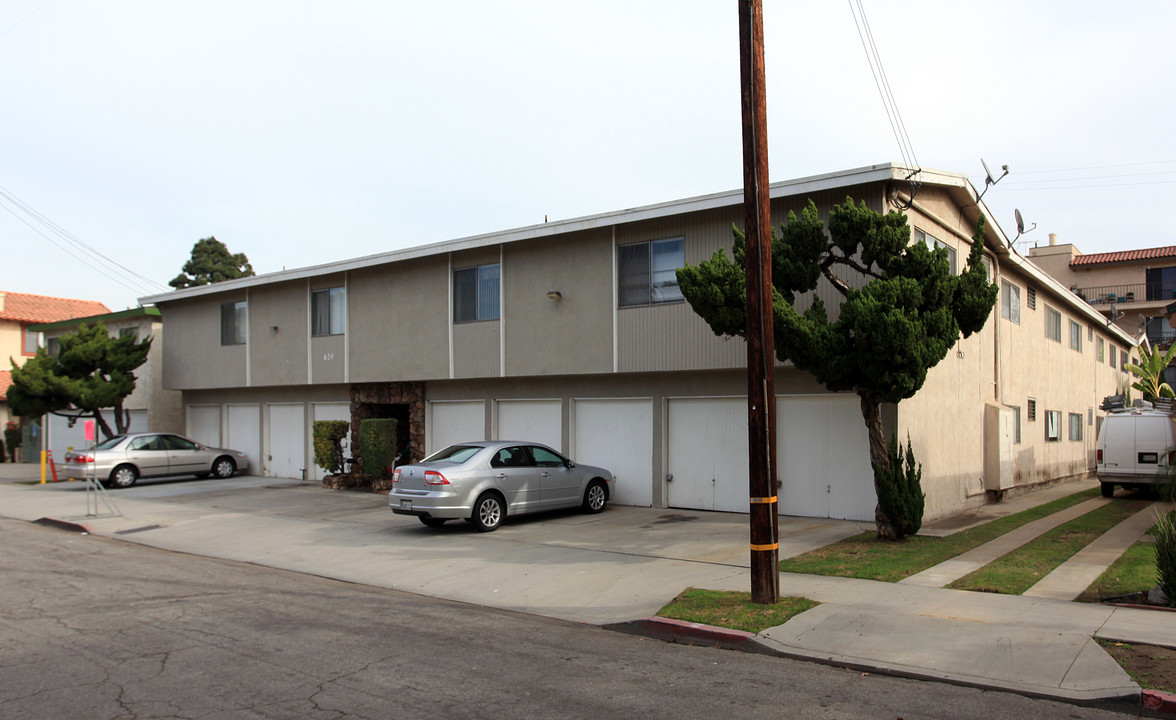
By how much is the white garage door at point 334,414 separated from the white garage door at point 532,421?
18.3ft

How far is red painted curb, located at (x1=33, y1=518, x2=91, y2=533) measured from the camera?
51.8ft

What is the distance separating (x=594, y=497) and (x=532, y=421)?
3325 mm

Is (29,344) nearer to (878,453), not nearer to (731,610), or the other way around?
(878,453)

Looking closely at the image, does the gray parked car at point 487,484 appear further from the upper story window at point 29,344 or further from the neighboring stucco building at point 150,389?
the upper story window at point 29,344

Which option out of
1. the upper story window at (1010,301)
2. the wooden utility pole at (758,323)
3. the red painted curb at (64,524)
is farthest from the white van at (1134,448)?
the red painted curb at (64,524)

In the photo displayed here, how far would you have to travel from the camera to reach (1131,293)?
49.9 metres

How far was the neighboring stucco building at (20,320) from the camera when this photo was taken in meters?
38.2

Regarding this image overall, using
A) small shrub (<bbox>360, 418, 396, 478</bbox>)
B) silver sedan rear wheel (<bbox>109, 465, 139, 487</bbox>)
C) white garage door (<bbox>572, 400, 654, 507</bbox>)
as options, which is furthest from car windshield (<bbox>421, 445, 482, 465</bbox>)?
silver sedan rear wheel (<bbox>109, 465, 139, 487</bbox>)

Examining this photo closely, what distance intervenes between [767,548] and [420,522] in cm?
882

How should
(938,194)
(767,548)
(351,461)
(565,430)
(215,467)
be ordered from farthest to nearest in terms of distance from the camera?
(215,467), (351,461), (565,430), (938,194), (767,548)

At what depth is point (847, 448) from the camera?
14.3 m

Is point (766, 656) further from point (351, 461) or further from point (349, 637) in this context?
point (351, 461)

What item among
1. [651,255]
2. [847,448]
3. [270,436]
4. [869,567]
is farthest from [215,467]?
[869,567]

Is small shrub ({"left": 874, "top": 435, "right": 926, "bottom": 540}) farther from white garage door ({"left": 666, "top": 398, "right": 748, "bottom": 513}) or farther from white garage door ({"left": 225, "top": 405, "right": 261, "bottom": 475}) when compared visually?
white garage door ({"left": 225, "top": 405, "right": 261, "bottom": 475})
